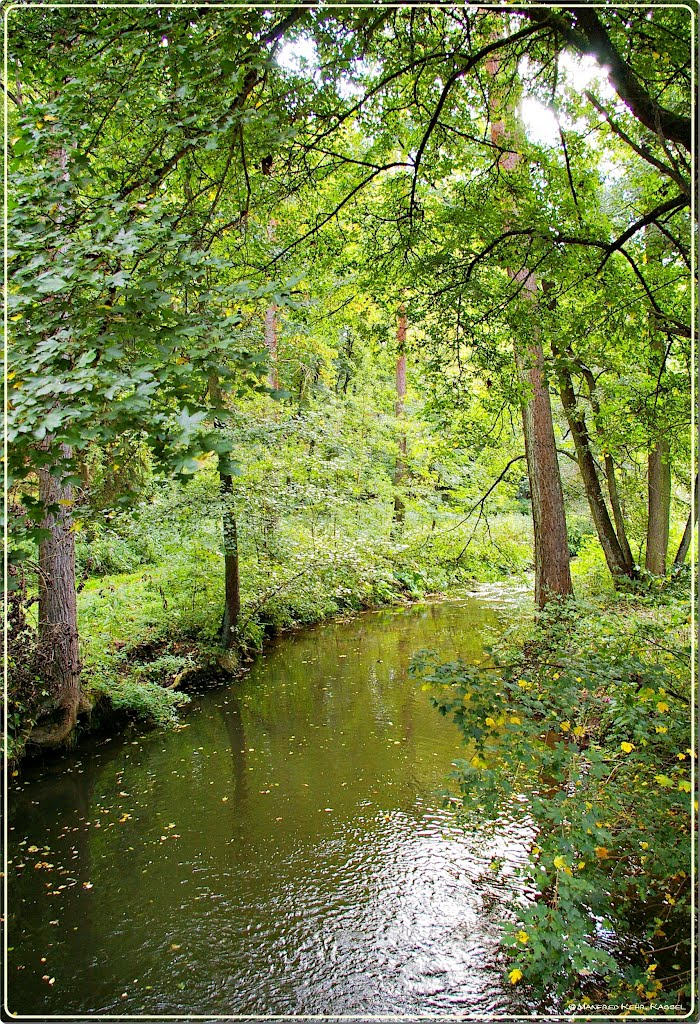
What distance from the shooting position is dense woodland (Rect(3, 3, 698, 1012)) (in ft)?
6.09

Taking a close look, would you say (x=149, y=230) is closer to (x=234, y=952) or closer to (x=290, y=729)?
(x=234, y=952)

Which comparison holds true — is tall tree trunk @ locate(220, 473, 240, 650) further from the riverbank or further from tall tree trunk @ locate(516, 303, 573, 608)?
tall tree trunk @ locate(516, 303, 573, 608)

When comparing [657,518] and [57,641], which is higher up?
[657,518]

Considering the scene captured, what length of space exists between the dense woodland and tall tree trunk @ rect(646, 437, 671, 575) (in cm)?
3

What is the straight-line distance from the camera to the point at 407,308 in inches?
177

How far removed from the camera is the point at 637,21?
300cm

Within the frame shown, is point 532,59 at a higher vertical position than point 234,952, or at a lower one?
higher

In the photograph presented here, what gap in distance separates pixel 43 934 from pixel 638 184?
7.11 m

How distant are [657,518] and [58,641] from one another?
7023mm

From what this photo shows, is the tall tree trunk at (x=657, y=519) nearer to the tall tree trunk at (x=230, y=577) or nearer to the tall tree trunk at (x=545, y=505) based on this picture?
the tall tree trunk at (x=545, y=505)

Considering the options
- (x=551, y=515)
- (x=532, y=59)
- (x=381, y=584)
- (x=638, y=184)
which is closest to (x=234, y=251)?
(x=532, y=59)

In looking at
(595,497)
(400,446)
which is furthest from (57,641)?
(400,446)

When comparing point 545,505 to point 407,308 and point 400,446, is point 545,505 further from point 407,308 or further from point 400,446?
point 400,446

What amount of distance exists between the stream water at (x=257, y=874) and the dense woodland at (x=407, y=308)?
56 centimetres
